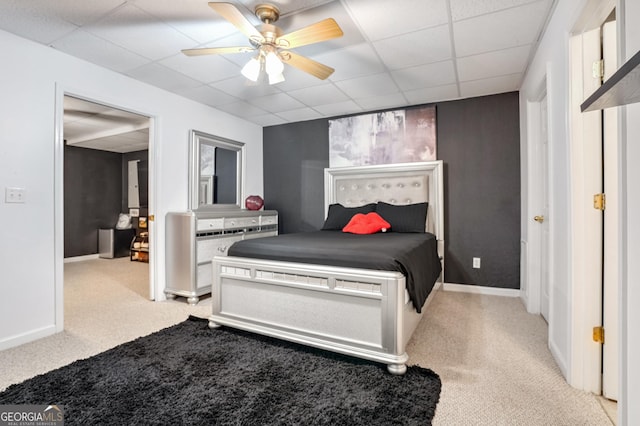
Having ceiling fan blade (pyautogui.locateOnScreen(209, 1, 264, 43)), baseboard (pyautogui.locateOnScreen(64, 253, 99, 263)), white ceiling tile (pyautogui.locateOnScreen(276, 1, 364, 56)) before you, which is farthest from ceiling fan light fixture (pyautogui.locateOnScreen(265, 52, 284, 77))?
baseboard (pyautogui.locateOnScreen(64, 253, 99, 263))

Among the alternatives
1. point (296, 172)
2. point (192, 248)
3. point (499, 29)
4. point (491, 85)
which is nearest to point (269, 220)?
point (296, 172)

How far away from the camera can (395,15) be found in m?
2.16

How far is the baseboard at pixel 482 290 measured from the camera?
3.59 m

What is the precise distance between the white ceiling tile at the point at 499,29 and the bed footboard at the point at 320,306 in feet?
6.25

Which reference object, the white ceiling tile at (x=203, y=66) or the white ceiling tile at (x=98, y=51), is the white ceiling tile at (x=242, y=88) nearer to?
the white ceiling tile at (x=203, y=66)

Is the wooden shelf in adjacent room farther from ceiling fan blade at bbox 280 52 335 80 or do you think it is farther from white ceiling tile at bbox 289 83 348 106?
white ceiling tile at bbox 289 83 348 106

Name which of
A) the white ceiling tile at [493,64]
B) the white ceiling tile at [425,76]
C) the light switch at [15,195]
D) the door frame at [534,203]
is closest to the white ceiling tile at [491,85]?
the white ceiling tile at [493,64]

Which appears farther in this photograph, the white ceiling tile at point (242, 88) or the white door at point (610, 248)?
the white ceiling tile at point (242, 88)

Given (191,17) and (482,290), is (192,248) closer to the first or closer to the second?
(191,17)

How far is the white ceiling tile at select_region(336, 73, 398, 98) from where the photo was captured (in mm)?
3259

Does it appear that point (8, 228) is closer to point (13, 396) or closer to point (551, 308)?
point (13, 396)

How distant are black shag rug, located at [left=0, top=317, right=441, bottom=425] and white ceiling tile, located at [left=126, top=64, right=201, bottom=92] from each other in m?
2.48

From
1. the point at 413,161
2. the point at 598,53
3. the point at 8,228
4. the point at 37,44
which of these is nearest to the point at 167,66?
the point at 37,44

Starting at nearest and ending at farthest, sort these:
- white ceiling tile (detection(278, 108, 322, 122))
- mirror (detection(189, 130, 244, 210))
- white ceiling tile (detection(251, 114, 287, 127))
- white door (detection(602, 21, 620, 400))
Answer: white door (detection(602, 21, 620, 400)) < mirror (detection(189, 130, 244, 210)) < white ceiling tile (detection(278, 108, 322, 122)) < white ceiling tile (detection(251, 114, 287, 127))
